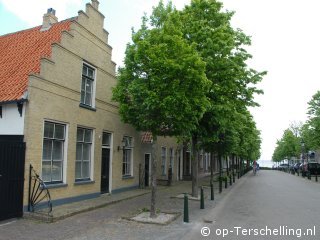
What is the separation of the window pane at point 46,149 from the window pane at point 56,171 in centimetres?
46

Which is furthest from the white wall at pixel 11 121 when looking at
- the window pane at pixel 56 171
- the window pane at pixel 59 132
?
the window pane at pixel 56 171

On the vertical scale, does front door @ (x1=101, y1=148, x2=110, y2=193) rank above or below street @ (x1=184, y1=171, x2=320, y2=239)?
above

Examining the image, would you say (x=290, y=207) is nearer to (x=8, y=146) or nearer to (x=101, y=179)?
(x=101, y=179)

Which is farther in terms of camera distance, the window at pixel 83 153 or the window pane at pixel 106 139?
the window pane at pixel 106 139

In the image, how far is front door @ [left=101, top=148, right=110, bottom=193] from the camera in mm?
16969

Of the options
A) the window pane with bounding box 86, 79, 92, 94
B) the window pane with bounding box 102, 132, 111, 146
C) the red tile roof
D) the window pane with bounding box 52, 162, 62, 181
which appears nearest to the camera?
the red tile roof

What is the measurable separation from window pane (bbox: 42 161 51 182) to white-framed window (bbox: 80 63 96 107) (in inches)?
128

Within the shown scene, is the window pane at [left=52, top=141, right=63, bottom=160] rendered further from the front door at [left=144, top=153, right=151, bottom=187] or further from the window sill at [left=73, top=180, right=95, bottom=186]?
the front door at [left=144, top=153, right=151, bottom=187]

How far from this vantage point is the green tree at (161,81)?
11219mm

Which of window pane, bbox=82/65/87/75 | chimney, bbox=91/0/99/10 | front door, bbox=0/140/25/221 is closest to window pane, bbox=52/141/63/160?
front door, bbox=0/140/25/221

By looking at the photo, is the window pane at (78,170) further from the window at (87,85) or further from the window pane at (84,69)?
the window pane at (84,69)

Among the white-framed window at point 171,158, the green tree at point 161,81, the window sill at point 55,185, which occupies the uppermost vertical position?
the green tree at point 161,81

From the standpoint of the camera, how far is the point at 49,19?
1714 centimetres

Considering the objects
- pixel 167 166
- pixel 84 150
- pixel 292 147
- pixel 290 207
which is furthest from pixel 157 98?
pixel 292 147
